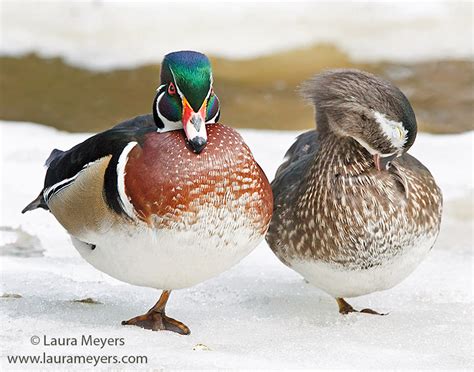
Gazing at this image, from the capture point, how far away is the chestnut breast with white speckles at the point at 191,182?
10.3ft

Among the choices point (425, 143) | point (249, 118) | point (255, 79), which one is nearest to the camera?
point (425, 143)

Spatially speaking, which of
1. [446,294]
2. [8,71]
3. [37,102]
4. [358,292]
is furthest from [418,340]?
[8,71]

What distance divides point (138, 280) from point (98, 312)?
41 centimetres

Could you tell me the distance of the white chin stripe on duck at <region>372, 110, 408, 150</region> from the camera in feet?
11.0

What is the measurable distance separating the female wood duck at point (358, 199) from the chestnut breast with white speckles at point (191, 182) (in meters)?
0.36

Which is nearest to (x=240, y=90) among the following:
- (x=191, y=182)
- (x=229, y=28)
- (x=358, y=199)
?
(x=229, y=28)

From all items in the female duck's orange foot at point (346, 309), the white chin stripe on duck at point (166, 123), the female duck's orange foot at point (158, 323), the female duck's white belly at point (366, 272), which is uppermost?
the white chin stripe on duck at point (166, 123)

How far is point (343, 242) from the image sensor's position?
350cm

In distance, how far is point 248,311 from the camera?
379cm

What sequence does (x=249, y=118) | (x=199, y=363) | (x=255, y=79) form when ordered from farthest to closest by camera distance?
(x=255, y=79)
(x=249, y=118)
(x=199, y=363)

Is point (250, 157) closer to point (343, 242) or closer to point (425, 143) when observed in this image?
point (343, 242)

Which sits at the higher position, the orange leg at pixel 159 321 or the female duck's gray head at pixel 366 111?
the female duck's gray head at pixel 366 111

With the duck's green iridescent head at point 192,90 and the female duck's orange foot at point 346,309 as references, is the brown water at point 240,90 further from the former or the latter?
the duck's green iridescent head at point 192,90

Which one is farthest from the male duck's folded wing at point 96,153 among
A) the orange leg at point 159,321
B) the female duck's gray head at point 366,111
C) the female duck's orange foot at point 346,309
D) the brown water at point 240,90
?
the brown water at point 240,90
